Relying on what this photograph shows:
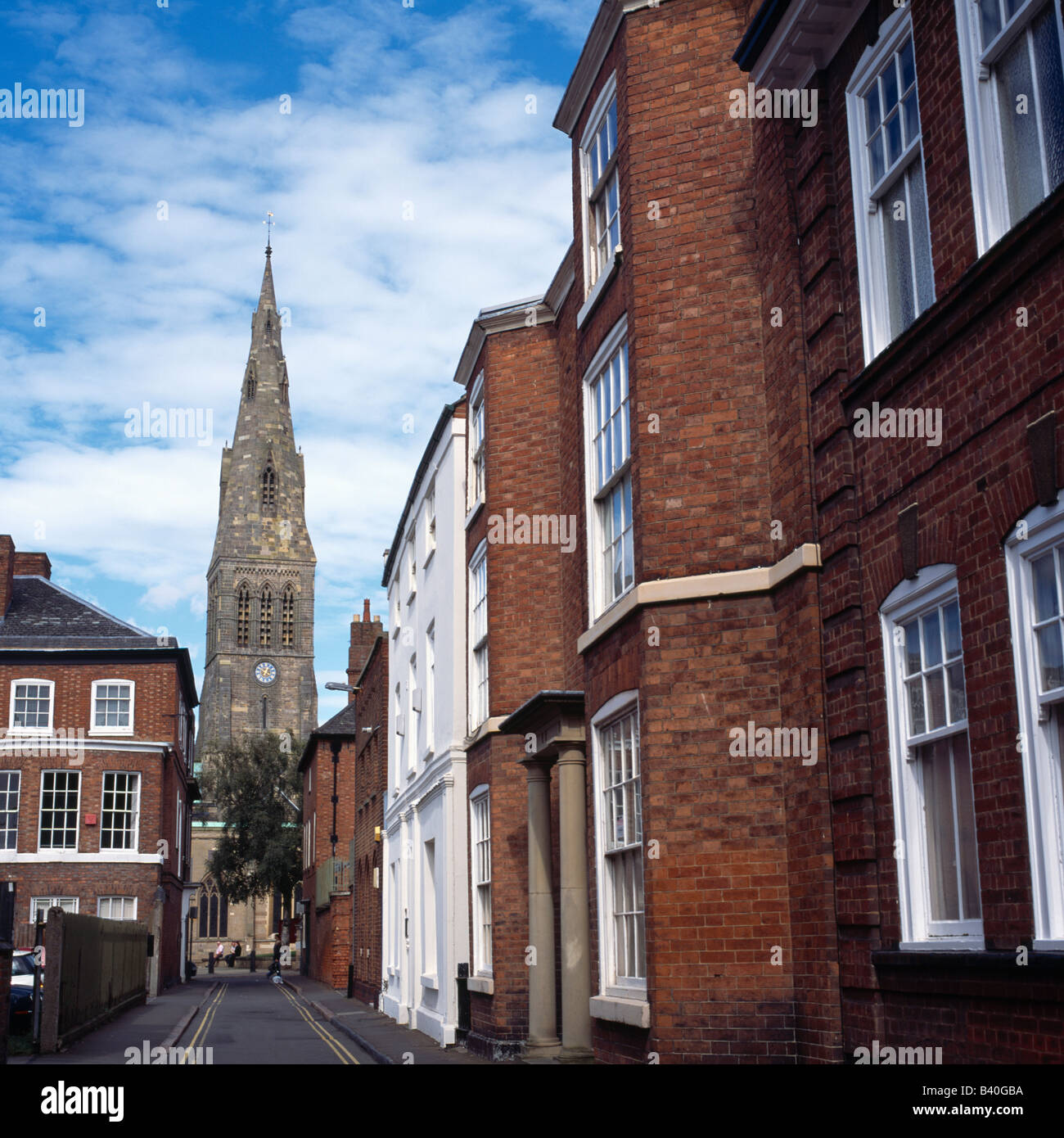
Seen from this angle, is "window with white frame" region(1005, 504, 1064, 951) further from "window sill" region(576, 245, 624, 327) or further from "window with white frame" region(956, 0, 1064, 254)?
"window sill" region(576, 245, 624, 327)

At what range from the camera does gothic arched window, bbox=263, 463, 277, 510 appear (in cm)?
11619

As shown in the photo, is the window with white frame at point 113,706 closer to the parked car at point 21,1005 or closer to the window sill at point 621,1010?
the parked car at point 21,1005

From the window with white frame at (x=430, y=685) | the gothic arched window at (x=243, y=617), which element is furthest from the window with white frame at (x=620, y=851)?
the gothic arched window at (x=243, y=617)

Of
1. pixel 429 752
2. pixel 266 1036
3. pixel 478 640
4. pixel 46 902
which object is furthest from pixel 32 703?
pixel 478 640

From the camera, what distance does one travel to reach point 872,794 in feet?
27.4

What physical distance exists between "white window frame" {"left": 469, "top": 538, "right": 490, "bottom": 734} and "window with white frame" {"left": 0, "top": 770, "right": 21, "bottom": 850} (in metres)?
23.5

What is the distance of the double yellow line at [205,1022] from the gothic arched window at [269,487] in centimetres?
7654

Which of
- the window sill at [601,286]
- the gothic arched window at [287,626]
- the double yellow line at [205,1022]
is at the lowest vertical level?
the double yellow line at [205,1022]

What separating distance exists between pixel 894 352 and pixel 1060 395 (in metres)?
1.77

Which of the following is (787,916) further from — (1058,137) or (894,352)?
(1058,137)

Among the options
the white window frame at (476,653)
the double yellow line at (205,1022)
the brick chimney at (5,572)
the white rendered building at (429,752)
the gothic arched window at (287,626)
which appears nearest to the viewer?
the white window frame at (476,653)

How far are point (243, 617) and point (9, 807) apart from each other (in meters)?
77.2

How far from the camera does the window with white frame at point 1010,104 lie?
6812 mm
